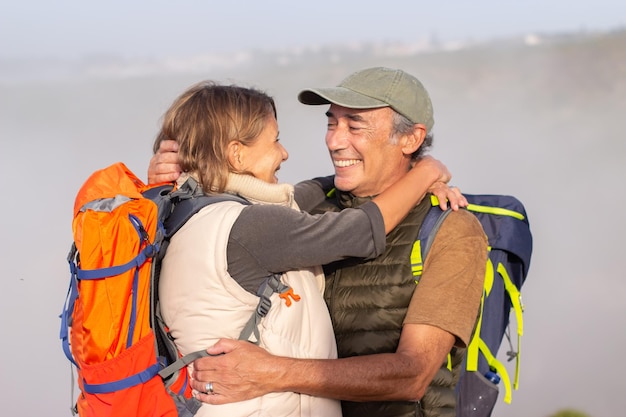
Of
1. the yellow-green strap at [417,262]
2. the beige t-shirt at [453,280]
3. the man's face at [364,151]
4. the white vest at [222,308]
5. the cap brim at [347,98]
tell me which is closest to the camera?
the white vest at [222,308]

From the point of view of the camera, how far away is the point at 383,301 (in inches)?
109

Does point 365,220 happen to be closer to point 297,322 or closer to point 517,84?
point 297,322

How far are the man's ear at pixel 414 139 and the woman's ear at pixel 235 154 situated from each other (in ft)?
2.19

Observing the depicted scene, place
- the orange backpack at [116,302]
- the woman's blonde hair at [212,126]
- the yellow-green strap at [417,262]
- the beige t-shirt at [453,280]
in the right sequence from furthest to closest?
the yellow-green strap at [417,262], the beige t-shirt at [453,280], the woman's blonde hair at [212,126], the orange backpack at [116,302]

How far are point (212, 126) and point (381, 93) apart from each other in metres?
0.66

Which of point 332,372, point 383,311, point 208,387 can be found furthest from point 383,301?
point 208,387

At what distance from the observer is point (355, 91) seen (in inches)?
116

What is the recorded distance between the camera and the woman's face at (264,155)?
259cm

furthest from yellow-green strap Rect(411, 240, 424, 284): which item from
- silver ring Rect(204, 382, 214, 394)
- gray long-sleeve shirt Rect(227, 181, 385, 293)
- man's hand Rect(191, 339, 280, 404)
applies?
silver ring Rect(204, 382, 214, 394)

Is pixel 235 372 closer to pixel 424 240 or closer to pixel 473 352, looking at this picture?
pixel 424 240

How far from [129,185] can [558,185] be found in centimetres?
711

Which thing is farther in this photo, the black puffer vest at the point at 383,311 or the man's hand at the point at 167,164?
the black puffer vest at the point at 383,311

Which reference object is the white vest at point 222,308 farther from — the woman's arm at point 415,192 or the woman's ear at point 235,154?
the woman's arm at point 415,192

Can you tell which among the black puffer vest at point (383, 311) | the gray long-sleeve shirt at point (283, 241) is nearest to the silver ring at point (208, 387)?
the gray long-sleeve shirt at point (283, 241)
